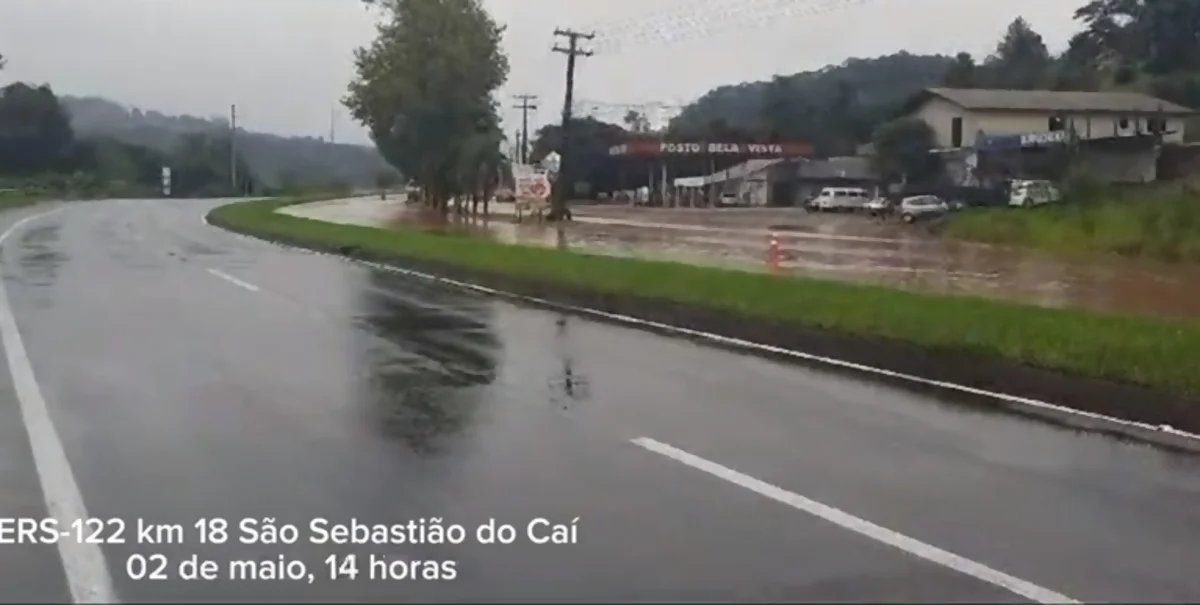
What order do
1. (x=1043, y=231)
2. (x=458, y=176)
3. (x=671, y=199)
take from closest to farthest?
(x=1043, y=231) → (x=458, y=176) → (x=671, y=199)

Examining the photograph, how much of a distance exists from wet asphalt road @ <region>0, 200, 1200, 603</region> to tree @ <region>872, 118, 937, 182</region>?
59.1m

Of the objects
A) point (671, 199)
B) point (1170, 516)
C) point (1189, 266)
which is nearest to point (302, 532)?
point (1170, 516)

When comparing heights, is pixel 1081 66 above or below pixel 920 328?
above

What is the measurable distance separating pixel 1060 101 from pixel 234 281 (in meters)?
57.7

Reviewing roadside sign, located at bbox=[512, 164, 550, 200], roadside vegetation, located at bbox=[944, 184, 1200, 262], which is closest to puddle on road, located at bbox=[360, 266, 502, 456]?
roadside vegetation, located at bbox=[944, 184, 1200, 262]

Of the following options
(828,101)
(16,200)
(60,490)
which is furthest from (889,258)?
(828,101)

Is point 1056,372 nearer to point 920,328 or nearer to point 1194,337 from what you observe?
point 1194,337

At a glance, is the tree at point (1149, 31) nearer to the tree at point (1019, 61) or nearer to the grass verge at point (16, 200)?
the tree at point (1019, 61)

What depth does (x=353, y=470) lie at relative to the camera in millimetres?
7945

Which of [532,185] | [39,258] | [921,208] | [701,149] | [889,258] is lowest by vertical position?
[39,258]

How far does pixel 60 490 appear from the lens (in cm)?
750

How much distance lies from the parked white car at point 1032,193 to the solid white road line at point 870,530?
43268 mm

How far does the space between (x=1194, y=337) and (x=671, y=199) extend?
7547 cm

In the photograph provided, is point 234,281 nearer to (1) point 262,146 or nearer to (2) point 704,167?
(2) point 704,167
